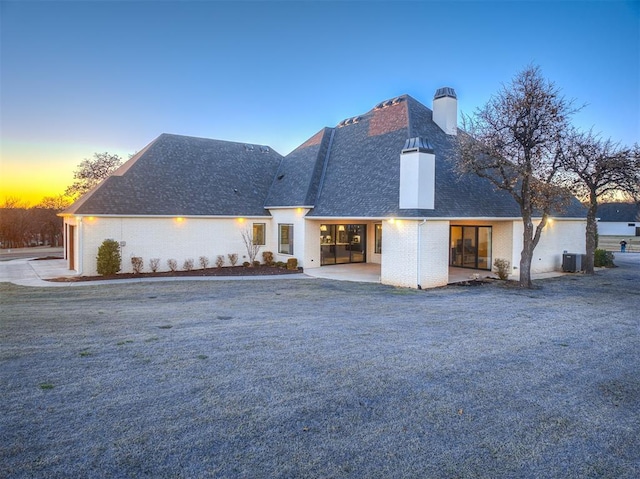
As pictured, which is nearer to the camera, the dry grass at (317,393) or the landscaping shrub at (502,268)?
the dry grass at (317,393)

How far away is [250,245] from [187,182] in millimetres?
4782

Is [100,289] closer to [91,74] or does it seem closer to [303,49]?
[91,74]

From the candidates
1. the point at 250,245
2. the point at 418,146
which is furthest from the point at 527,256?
the point at 250,245

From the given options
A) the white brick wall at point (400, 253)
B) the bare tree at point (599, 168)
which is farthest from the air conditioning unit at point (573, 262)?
the white brick wall at point (400, 253)

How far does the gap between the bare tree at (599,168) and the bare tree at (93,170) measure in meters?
31.9

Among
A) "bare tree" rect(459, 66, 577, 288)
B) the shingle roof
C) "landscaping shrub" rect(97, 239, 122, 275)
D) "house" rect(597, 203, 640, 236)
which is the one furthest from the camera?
the shingle roof

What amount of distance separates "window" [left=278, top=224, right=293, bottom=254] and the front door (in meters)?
1.68

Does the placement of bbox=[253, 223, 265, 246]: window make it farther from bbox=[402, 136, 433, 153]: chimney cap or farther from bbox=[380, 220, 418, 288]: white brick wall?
bbox=[402, 136, 433, 153]: chimney cap

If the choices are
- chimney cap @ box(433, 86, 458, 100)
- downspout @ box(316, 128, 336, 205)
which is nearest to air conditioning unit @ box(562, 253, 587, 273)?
chimney cap @ box(433, 86, 458, 100)

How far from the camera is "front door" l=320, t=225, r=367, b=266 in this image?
21.1 m

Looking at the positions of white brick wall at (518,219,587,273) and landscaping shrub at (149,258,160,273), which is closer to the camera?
landscaping shrub at (149,258,160,273)

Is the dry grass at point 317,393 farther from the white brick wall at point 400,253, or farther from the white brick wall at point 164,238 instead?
the white brick wall at point 164,238

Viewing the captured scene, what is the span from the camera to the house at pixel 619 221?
64562 millimetres

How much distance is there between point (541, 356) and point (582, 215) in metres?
17.3
